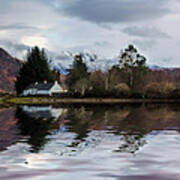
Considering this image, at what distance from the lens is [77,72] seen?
107m

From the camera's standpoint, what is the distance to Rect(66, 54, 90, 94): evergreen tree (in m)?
106

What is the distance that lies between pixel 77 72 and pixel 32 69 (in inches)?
557

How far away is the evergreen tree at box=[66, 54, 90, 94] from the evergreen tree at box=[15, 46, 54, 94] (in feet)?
27.3

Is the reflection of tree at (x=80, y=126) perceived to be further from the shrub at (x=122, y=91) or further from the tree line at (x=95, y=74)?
the tree line at (x=95, y=74)

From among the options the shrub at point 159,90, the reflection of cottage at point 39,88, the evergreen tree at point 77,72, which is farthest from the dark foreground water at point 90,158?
the reflection of cottage at point 39,88

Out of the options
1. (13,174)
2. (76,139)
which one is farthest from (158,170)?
(76,139)

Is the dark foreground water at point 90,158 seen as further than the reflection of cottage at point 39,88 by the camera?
No

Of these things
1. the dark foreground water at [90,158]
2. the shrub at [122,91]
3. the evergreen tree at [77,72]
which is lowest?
the dark foreground water at [90,158]

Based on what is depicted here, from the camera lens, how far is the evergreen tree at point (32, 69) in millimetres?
104438

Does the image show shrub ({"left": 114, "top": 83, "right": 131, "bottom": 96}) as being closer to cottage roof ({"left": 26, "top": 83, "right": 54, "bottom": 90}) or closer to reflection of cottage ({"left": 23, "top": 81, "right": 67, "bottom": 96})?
reflection of cottage ({"left": 23, "top": 81, "right": 67, "bottom": 96})

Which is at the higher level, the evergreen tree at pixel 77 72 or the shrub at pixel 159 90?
the evergreen tree at pixel 77 72

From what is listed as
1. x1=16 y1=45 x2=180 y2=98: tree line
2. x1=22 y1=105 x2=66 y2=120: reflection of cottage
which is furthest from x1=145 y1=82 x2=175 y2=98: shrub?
x1=22 y1=105 x2=66 y2=120: reflection of cottage

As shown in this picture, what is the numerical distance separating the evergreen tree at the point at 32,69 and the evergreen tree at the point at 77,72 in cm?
832

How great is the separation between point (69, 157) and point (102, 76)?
9849cm
